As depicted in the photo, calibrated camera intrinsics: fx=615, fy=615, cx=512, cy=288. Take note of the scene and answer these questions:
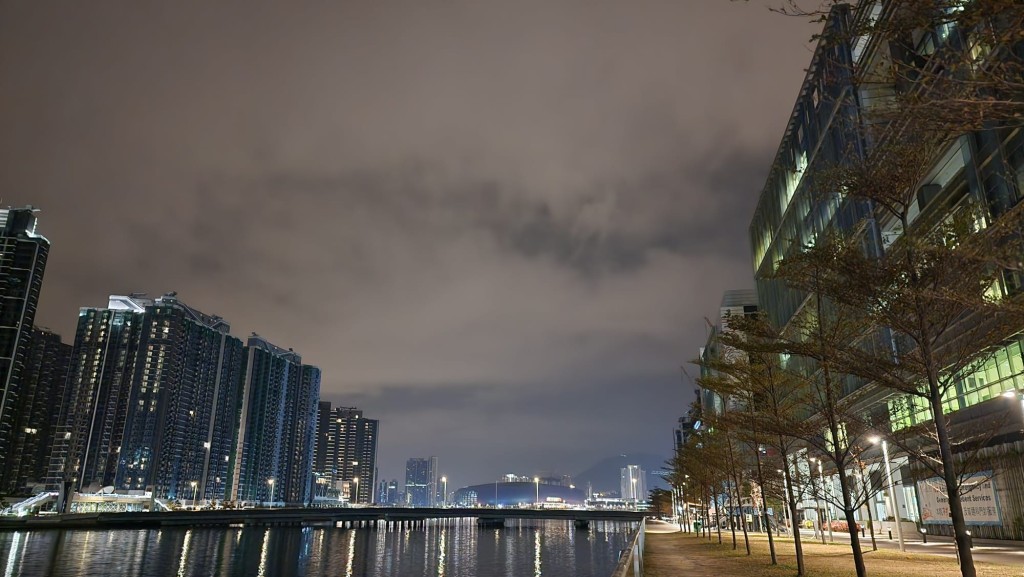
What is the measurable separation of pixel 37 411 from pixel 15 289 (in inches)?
2585

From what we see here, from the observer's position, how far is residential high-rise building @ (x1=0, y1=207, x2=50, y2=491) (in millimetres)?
114250

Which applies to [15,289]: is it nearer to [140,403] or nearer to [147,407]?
[140,403]

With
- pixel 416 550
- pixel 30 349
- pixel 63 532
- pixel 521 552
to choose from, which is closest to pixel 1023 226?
pixel 521 552

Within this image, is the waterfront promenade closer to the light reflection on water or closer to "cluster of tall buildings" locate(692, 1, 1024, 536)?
"cluster of tall buildings" locate(692, 1, 1024, 536)

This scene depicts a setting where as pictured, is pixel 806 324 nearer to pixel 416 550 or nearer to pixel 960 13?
pixel 960 13

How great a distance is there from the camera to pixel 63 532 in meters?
90.3

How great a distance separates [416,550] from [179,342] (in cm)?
11470

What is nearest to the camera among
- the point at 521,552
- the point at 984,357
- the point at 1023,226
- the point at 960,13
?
the point at 960,13

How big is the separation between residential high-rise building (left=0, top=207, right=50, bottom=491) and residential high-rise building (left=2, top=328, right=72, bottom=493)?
26.9 meters

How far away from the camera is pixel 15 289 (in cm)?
11694

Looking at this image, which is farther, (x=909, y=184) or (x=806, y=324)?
(x=806, y=324)

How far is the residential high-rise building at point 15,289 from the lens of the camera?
11425 cm

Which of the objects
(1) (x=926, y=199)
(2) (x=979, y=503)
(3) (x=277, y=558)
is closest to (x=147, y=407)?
(3) (x=277, y=558)

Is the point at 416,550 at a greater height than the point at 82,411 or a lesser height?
A: lesser
